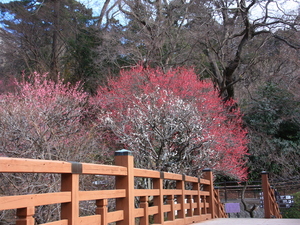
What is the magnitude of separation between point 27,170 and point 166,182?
21.3ft

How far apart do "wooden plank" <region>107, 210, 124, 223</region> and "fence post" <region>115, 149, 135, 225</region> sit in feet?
0.20

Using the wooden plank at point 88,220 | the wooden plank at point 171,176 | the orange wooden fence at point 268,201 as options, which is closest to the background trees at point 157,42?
the orange wooden fence at point 268,201

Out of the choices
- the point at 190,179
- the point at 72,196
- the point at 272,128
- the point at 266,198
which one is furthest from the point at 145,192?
the point at 272,128

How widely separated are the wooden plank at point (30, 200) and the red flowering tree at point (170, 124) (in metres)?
5.78

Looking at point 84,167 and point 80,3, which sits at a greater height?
point 80,3

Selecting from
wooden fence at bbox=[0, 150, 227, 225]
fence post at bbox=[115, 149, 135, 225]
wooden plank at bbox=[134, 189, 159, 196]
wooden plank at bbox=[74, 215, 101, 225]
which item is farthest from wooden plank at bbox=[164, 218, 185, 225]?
wooden plank at bbox=[74, 215, 101, 225]

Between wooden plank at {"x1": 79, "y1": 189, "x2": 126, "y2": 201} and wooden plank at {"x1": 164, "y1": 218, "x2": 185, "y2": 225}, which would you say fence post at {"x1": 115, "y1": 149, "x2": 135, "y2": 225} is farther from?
wooden plank at {"x1": 164, "y1": 218, "x2": 185, "y2": 225}

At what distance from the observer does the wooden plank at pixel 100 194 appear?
304 cm

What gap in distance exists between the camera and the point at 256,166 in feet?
61.6

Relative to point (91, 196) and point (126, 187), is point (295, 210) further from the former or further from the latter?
point (91, 196)

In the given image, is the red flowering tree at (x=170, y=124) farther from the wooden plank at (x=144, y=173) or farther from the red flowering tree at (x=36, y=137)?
the wooden plank at (x=144, y=173)

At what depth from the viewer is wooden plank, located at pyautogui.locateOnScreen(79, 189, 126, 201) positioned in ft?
9.97

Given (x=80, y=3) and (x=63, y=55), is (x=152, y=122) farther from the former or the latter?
(x=80, y=3)

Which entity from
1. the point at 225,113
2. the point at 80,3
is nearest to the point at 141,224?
the point at 225,113
